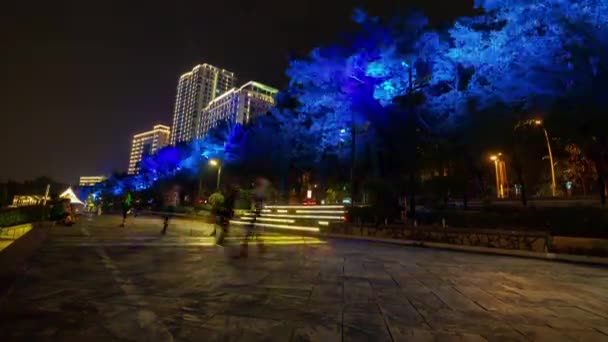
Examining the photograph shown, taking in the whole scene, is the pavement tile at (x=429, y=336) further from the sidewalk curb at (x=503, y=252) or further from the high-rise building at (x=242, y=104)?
the high-rise building at (x=242, y=104)

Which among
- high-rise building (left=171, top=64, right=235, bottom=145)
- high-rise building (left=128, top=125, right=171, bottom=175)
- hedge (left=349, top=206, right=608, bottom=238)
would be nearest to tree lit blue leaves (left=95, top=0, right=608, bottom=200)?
hedge (left=349, top=206, right=608, bottom=238)

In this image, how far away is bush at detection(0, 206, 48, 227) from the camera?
13.0 m

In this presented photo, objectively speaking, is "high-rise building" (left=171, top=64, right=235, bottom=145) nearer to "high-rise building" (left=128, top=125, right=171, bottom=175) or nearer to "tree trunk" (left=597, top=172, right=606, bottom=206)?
"high-rise building" (left=128, top=125, right=171, bottom=175)

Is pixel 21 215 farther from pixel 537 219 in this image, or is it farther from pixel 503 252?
pixel 537 219

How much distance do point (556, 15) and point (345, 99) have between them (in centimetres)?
1011

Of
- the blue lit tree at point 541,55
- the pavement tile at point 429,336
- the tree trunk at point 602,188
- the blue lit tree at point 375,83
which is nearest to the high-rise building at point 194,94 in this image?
the blue lit tree at point 375,83

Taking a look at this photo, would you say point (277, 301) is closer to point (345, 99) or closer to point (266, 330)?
point (266, 330)

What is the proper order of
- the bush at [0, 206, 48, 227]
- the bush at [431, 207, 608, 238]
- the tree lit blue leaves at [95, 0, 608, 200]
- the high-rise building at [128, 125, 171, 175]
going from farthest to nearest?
the high-rise building at [128, 125, 171, 175]
the bush at [0, 206, 48, 227]
the tree lit blue leaves at [95, 0, 608, 200]
the bush at [431, 207, 608, 238]

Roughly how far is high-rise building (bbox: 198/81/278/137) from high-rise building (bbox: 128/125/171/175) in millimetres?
54689

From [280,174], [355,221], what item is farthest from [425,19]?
[280,174]

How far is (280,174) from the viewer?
1409 inches

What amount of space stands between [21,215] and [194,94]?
126m

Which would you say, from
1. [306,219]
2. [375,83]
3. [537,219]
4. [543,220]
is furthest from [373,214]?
[375,83]

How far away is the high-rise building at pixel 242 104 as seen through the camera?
93.9m
